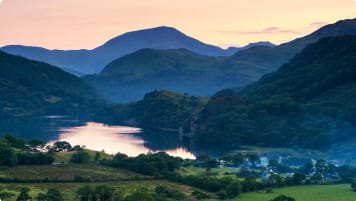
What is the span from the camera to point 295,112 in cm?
6350

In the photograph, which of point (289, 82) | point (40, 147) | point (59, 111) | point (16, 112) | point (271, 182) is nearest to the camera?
point (271, 182)

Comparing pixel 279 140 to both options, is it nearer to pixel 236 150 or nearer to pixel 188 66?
pixel 236 150

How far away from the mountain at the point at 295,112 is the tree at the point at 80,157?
956 inches

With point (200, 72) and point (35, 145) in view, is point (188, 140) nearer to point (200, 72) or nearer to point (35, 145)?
point (35, 145)

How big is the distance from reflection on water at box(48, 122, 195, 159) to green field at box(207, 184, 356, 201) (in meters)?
18.9

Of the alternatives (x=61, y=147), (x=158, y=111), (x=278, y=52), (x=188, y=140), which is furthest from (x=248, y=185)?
(x=278, y=52)

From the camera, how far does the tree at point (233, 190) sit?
28.4m

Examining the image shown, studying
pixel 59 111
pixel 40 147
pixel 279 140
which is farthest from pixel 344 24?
pixel 40 147

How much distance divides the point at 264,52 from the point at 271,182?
164 metres

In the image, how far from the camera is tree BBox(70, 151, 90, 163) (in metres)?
36.0

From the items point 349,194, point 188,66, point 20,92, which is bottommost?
point 349,194

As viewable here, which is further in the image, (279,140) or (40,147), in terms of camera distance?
(279,140)

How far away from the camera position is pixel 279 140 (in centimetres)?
5822

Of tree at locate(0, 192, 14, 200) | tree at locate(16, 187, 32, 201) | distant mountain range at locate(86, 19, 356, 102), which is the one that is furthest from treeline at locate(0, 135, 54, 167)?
distant mountain range at locate(86, 19, 356, 102)
